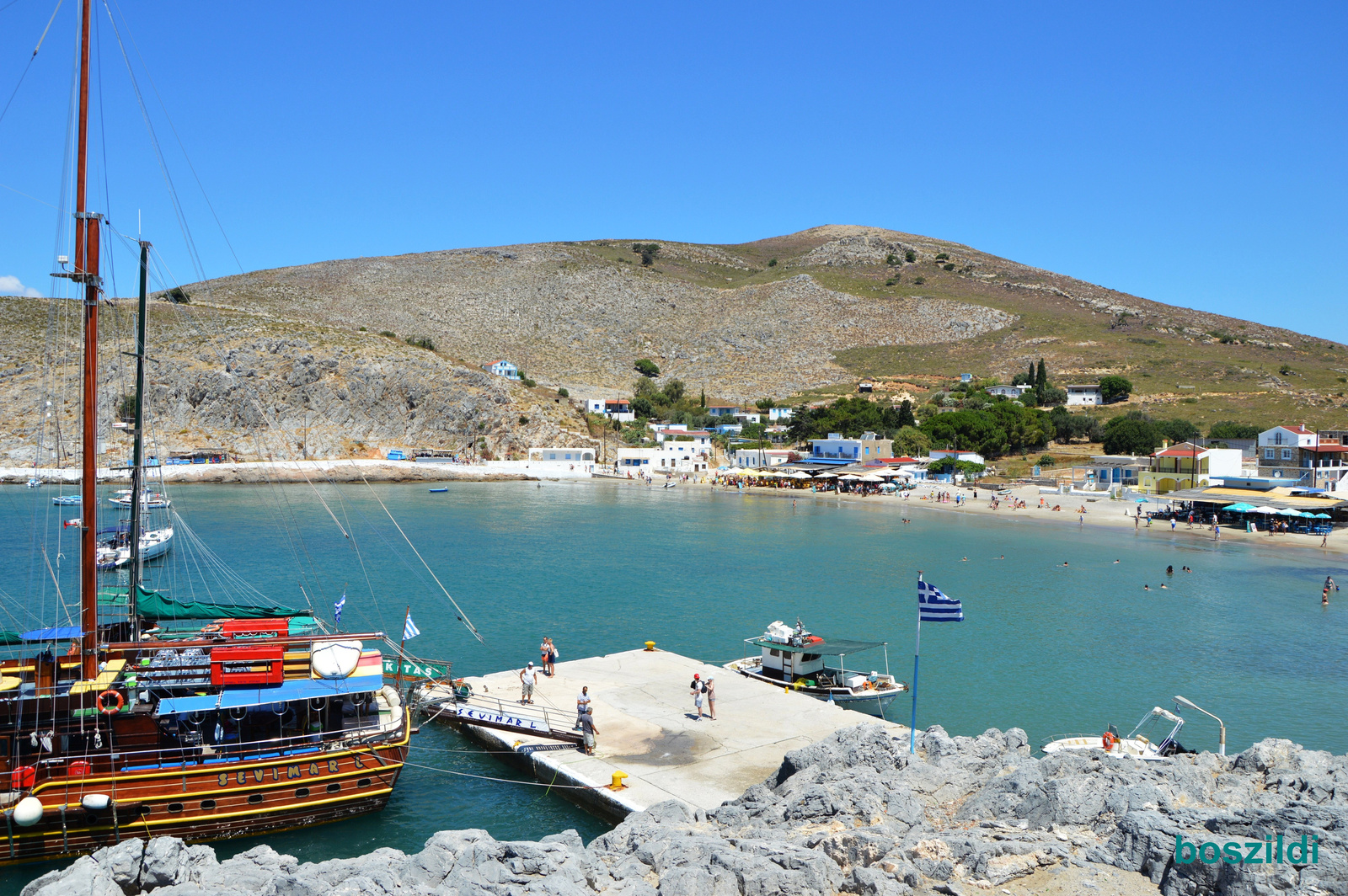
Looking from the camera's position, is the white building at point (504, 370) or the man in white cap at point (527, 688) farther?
the white building at point (504, 370)

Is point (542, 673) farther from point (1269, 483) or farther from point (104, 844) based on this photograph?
point (1269, 483)

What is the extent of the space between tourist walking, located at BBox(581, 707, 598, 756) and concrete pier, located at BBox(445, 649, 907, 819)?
21 cm

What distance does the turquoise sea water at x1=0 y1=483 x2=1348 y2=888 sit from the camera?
2095 centimetres

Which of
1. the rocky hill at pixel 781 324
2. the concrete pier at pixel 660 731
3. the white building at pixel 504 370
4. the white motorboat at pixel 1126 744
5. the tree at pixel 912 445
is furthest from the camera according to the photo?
the rocky hill at pixel 781 324

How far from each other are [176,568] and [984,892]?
139 ft

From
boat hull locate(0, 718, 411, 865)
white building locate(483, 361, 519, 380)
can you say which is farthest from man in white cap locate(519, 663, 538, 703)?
white building locate(483, 361, 519, 380)

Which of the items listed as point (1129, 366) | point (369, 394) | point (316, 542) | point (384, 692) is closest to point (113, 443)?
point (369, 394)

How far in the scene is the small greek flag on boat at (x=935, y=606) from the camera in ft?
54.4

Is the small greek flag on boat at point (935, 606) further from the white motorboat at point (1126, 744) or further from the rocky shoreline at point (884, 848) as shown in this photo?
the white motorboat at point (1126, 744)

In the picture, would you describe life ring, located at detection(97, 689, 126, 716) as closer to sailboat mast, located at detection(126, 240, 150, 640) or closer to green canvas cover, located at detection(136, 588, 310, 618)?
sailboat mast, located at detection(126, 240, 150, 640)

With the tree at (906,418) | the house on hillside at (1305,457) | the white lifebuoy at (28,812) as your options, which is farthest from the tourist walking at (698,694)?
the tree at (906,418)

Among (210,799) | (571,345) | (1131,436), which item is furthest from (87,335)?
(571,345)

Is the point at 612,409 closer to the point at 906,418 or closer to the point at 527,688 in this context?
the point at 906,418

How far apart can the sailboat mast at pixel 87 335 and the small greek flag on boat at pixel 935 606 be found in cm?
1520
